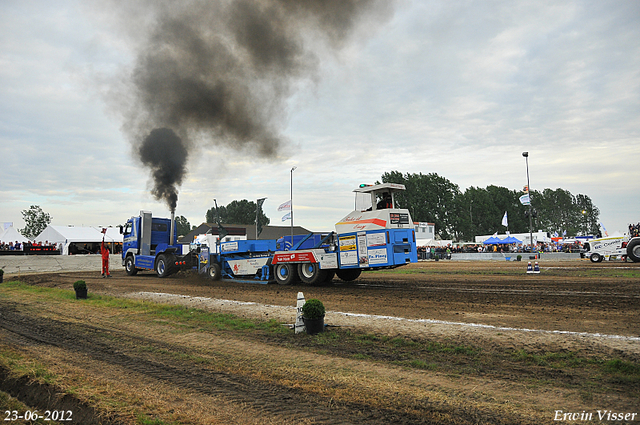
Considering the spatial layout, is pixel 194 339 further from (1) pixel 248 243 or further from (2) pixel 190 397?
(1) pixel 248 243

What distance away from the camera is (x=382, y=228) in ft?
48.3

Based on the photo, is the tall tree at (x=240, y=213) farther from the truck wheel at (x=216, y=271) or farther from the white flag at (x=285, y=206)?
the truck wheel at (x=216, y=271)

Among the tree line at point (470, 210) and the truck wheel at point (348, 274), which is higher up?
the tree line at point (470, 210)

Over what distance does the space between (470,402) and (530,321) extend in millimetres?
4711

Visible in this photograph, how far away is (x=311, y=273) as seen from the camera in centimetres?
1659

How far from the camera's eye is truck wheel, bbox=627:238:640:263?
24.8 m

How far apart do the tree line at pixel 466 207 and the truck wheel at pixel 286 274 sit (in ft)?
210

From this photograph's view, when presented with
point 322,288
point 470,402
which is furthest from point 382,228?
point 470,402

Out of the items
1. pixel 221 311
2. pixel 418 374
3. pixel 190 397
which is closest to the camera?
pixel 190 397

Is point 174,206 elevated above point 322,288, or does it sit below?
above

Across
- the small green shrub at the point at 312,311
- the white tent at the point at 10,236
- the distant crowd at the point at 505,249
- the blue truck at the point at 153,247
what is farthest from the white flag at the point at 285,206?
the white tent at the point at 10,236

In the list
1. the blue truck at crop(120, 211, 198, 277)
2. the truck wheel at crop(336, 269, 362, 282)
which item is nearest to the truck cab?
the truck wheel at crop(336, 269, 362, 282)

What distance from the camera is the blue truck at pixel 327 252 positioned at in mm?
14789

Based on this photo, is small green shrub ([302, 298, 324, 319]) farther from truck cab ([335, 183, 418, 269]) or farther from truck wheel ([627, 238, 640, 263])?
truck wheel ([627, 238, 640, 263])
